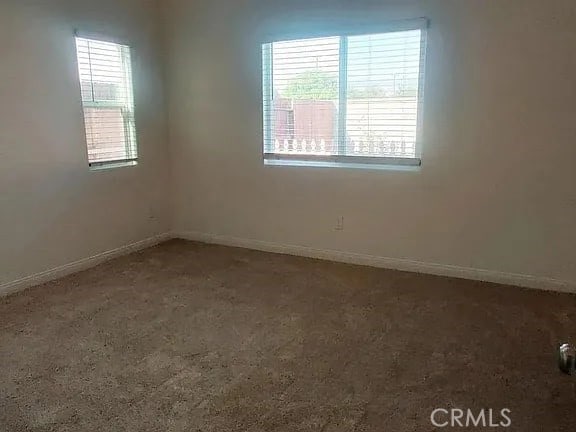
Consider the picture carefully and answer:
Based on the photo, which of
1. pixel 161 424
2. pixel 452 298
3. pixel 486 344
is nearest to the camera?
pixel 161 424

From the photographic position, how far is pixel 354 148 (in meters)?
4.05

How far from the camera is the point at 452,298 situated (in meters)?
3.38

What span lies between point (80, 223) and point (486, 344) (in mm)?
3157

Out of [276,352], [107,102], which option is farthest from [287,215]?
[276,352]

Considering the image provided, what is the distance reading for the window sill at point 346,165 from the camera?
3873 millimetres

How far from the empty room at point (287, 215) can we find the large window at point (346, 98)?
0.02 meters

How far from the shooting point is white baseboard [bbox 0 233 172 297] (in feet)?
11.7

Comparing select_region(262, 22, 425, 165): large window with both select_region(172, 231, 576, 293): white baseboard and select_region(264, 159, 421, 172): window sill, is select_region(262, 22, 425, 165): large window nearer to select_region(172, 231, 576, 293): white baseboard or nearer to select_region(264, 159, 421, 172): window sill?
select_region(264, 159, 421, 172): window sill

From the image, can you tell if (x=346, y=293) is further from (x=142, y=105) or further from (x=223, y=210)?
(x=142, y=105)

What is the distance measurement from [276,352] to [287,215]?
1.91m

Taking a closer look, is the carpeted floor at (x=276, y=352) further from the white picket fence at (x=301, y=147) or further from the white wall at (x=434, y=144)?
the white picket fence at (x=301, y=147)

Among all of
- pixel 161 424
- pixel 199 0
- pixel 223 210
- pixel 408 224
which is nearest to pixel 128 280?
pixel 223 210

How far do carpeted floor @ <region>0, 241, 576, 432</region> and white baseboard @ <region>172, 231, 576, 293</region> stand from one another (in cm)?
12

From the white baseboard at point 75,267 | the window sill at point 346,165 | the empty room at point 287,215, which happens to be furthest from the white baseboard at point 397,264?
the window sill at point 346,165
